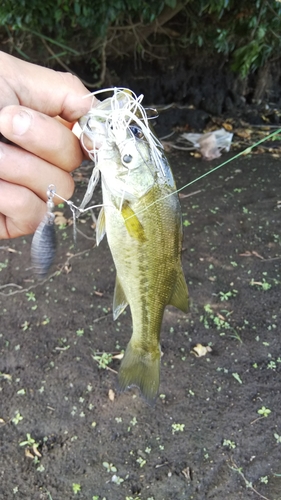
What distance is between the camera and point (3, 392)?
3.14 metres

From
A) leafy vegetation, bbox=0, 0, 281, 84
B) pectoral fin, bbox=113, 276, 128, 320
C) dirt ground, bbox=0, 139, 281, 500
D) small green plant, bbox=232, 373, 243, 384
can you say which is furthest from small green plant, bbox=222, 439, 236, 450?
leafy vegetation, bbox=0, 0, 281, 84

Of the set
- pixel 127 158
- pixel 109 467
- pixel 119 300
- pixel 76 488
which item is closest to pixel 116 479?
pixel 109 467

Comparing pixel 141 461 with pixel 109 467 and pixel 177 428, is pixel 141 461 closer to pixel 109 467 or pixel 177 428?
pixel 109 467

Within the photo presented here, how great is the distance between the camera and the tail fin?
208 cm

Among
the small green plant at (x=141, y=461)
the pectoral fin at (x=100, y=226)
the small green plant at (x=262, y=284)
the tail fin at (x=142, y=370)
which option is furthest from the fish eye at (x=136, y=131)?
the small green plant at (x=262, y=284)

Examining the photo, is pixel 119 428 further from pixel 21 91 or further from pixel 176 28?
pixel 176 28

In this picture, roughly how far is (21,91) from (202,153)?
4743 millimetres

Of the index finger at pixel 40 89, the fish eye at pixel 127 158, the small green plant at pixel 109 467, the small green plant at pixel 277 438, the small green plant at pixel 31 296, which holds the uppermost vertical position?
the index finger at pixel 40 89

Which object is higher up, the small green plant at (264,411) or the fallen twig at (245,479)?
the small green plant at (264,411)

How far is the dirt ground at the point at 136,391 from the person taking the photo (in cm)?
273

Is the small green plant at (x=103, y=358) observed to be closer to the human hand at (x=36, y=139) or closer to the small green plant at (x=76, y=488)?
the small green plant at (x=76, y=488)

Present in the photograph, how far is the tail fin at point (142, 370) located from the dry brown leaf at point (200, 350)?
4.29ft

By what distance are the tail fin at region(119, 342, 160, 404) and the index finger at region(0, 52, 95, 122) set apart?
105 cm

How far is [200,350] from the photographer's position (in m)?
3.44
